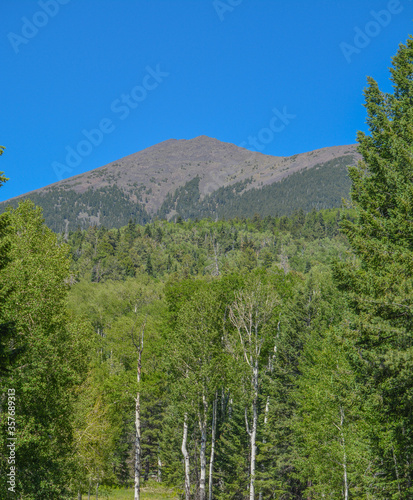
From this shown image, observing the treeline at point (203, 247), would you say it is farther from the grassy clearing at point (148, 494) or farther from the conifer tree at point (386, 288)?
the conifer tree at point (386, 288)

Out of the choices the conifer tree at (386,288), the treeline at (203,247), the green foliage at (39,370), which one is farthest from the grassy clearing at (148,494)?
the treeline at (203,247)

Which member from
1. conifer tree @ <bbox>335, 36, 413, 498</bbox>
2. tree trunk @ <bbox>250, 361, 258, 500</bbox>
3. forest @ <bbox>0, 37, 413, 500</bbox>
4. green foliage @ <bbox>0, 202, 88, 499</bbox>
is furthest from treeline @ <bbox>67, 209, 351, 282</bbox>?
conifer tree @ <bbox>335, 36, 413, 498</bbox>

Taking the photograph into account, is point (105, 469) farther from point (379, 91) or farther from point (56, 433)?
point (379, 91)

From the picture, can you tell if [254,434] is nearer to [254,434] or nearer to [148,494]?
[254,434]

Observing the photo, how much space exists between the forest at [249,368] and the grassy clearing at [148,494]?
1.14 metres

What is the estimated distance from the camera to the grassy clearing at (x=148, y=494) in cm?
3778

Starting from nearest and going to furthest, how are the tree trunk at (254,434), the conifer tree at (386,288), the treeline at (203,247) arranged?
the conifer tree at (386,288) → the tree trunk at (254,434) → the treeline at (203,247)

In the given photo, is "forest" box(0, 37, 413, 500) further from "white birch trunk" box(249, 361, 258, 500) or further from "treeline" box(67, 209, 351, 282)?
"treeline" box(67, 209, 351, 282)

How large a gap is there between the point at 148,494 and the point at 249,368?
20.0m

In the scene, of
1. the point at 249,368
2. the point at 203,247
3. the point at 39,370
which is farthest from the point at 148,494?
the point at 203,247

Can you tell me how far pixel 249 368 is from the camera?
28.5 meters

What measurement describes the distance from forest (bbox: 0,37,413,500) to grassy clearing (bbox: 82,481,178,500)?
114 cm

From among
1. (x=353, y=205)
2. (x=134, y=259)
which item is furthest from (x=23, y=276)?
(x=134, y=259)

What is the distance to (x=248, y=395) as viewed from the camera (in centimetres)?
2759
